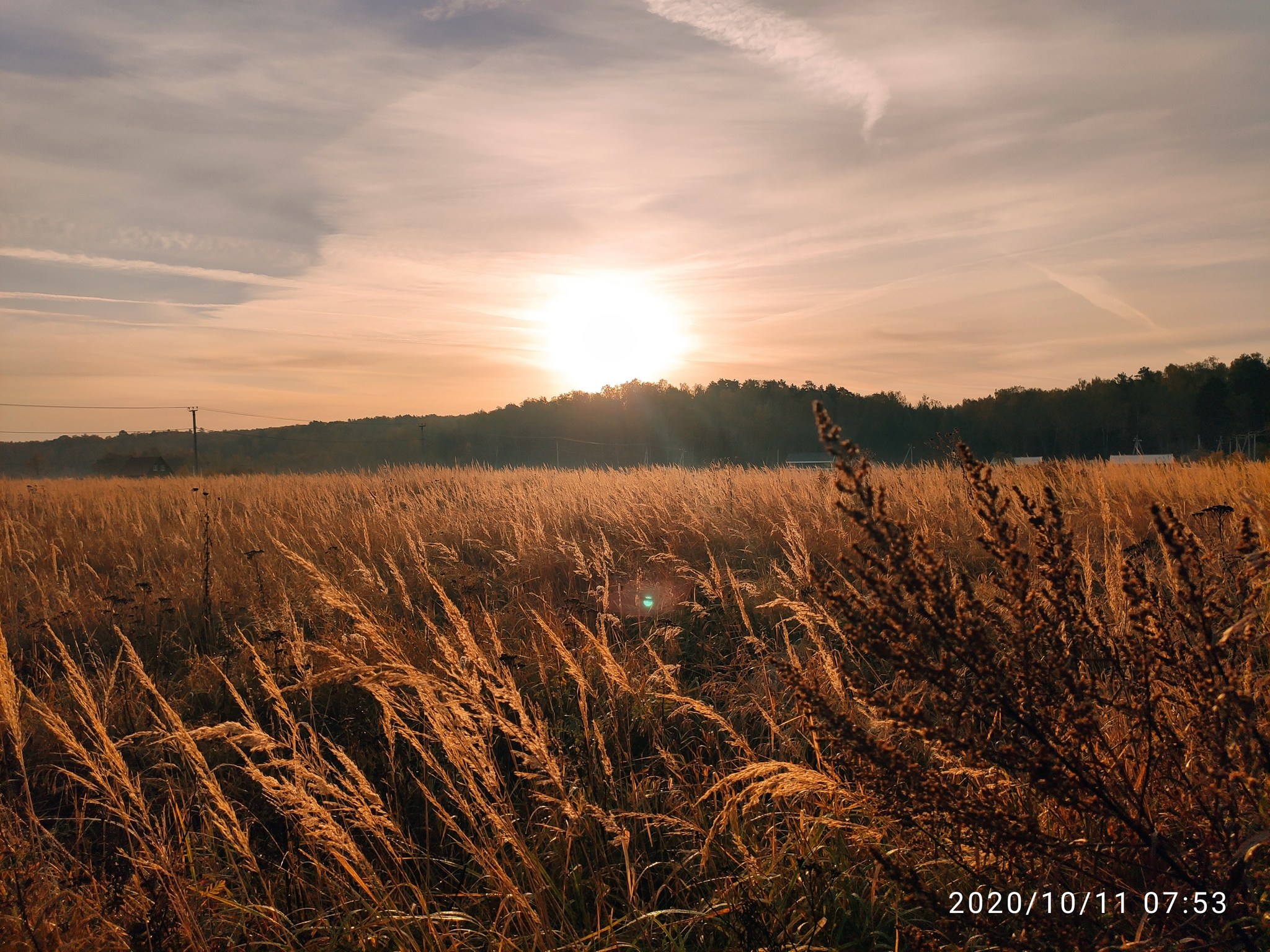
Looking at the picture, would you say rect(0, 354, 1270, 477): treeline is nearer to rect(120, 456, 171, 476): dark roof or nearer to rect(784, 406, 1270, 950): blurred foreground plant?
rect(120, 456, 171, 476): dark roof

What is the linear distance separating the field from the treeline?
35.6m

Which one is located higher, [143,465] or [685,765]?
[143,465]

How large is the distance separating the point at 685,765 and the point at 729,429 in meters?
51.6

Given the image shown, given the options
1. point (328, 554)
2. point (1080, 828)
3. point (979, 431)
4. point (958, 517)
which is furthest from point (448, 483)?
point (979, 431)

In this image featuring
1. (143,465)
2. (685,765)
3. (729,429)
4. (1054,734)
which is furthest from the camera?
(729,429)

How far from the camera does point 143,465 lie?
115 ft

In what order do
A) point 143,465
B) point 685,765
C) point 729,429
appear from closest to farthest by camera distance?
point 685,765
point 143,465
point 729,429

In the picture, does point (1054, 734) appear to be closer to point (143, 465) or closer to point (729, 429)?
point (143, 465)

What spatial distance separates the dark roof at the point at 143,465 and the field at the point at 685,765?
32547mm

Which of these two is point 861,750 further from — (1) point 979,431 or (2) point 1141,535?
(1) point 979,431

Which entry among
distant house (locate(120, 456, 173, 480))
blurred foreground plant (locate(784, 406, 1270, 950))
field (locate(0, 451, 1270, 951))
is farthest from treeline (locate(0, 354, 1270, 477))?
blurred foreground plant (locate(784, 406, 1270, 950))

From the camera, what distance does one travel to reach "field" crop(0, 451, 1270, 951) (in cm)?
148

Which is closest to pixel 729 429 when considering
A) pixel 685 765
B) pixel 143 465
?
pixel 143 465

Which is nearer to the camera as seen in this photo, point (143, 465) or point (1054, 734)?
point (1054, 734)
